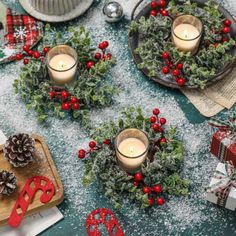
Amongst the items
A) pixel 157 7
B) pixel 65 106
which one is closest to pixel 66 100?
pixel 65 106

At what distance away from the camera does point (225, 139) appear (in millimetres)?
1414

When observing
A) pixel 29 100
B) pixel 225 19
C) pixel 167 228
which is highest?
pixel 225 19

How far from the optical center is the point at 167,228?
55.2 inches

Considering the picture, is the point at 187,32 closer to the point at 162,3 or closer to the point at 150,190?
the point at 162,3

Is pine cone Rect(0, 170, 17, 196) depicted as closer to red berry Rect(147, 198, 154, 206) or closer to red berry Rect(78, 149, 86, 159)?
red berry Rect(78, 149, 86, 159)

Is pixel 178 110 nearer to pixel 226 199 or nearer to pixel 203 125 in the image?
pixel 203 125

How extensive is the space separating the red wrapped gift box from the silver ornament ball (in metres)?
0.43

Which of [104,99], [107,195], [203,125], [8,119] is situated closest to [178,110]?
[203,125]

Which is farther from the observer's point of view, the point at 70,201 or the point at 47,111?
the point at 47,111

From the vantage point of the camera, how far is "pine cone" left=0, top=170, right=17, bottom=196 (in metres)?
1.38

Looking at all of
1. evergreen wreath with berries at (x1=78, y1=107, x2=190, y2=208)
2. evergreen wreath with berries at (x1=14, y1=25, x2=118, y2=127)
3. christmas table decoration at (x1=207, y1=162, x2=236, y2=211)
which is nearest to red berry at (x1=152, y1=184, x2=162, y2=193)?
evergreen wreath with berries at (x1=78, y1=107, x2=190, y2=208)

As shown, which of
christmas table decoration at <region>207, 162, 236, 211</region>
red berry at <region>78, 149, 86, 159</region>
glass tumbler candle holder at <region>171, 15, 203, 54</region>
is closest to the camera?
christmas table decoration at <region>207, 162, 236, 211</region>

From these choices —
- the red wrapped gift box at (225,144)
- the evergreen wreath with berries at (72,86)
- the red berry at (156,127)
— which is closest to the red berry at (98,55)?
the evergreen wreath with berries at (72,86)

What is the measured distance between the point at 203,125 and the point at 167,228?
27 centimetres
